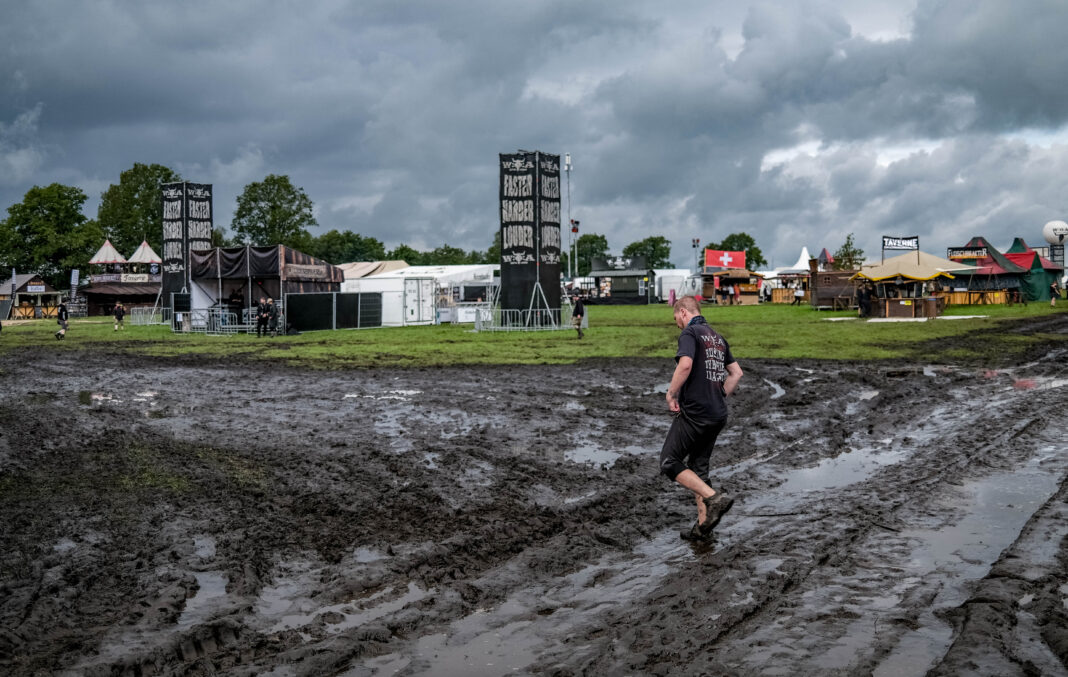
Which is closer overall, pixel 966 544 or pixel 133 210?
pixel 966 544

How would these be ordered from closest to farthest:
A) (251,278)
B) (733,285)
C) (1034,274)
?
(251,278) < (1034,274) < (733,285)

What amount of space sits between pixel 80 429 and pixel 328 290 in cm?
3153

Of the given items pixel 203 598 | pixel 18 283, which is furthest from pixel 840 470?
pixel 18 283

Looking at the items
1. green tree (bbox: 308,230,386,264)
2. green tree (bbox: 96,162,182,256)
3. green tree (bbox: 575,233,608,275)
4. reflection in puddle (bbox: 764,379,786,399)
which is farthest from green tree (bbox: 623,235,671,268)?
reflection in puddle (bbox: 764,379,786,399)

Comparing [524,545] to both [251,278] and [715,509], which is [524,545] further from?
[251,278]

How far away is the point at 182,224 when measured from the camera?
147 feet

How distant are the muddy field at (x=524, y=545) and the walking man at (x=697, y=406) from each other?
1.27ft

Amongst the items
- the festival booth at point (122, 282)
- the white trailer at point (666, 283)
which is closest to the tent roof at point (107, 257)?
the festival booth at point (122, 282)

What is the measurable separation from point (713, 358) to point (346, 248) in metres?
131

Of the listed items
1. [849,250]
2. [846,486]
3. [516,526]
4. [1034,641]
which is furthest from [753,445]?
[849,250]

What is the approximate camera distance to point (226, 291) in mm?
40500

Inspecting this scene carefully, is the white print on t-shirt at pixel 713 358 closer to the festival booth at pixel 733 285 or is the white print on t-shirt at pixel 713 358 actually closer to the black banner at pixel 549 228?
the black banner at pixel 549 228

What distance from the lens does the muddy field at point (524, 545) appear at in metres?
4.27

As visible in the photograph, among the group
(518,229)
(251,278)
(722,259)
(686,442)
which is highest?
(722,259)
